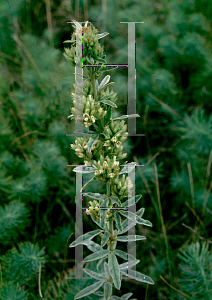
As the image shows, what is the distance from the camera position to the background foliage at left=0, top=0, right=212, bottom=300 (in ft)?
4.28

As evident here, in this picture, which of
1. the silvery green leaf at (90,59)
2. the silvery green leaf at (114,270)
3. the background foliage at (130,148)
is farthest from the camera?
the background foliage at (130,148)

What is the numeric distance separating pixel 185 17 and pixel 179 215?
143 centimetres

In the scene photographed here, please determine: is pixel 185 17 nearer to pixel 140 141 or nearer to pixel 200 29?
pixel 200 29

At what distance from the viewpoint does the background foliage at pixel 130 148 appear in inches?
51.4

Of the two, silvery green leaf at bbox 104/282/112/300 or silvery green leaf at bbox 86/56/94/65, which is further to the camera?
silvery green leaf at bbox 104/282/112/300

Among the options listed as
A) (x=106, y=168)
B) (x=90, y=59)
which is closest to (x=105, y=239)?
(x=106, y=168)

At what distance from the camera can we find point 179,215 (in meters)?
1.64

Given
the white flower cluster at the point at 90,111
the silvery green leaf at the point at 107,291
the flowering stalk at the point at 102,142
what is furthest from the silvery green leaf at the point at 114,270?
the white flower cluster at the point at 90,111

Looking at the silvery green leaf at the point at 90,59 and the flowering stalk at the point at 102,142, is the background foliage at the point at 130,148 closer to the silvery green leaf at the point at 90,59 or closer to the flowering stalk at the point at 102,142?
the flowering stalk at the point at 102,142

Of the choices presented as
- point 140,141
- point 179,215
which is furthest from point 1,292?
point 140,141

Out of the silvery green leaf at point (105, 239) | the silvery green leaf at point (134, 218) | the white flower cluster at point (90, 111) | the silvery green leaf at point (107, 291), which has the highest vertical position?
the white flower cluster at point (90, 111)

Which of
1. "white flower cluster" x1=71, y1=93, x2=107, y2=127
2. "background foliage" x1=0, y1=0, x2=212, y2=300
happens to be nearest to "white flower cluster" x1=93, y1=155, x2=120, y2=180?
"white flower cluster" x1=71, y1=93, x2=107, y2=127

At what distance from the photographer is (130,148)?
169 cm

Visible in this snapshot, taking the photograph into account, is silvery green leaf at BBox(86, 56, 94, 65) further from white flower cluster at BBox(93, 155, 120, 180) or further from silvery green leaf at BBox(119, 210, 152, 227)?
silvery green leaf at BBox(119, 210, 152, 227)
